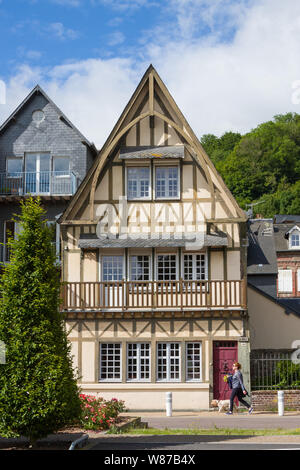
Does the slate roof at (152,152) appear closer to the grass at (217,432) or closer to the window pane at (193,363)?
the window pane at (193,363)

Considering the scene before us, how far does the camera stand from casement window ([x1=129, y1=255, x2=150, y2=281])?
26.9 meters

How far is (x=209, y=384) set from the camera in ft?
83.4

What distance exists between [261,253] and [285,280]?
16281 millimetres

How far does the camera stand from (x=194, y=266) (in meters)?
26.6

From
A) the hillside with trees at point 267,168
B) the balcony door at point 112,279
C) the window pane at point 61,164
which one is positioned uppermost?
the hillside with trees at point 267,168

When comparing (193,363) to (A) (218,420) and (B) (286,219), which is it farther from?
(B) (286,219)

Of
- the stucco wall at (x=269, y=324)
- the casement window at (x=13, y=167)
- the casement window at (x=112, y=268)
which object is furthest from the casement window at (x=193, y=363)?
the casement window at (x=13, y=167)

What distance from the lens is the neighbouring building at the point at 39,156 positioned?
99.7 ft

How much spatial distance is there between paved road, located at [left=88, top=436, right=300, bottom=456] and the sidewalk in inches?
132

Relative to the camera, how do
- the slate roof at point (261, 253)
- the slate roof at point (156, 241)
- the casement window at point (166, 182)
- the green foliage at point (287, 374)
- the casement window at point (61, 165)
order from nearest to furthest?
1. the green foliage at point (287, 374)
2. the slate roof at point (156, 241)
3. the casement window at point (166, 182)
4. the casement window at point (61, 165)
5. the slate roof at point (261, 253)

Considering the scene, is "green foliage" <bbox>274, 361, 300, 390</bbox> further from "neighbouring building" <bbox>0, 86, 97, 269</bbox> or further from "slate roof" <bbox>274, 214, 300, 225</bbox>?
"slate roof" <bbox>274, 214, 300, 225</bbox>

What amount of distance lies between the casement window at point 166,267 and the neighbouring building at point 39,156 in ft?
18.7

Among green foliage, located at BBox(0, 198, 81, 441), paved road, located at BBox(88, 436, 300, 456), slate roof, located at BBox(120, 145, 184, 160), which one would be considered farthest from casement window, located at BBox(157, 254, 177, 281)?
green foliage, located at BBox(0, 198, 81, 441)
